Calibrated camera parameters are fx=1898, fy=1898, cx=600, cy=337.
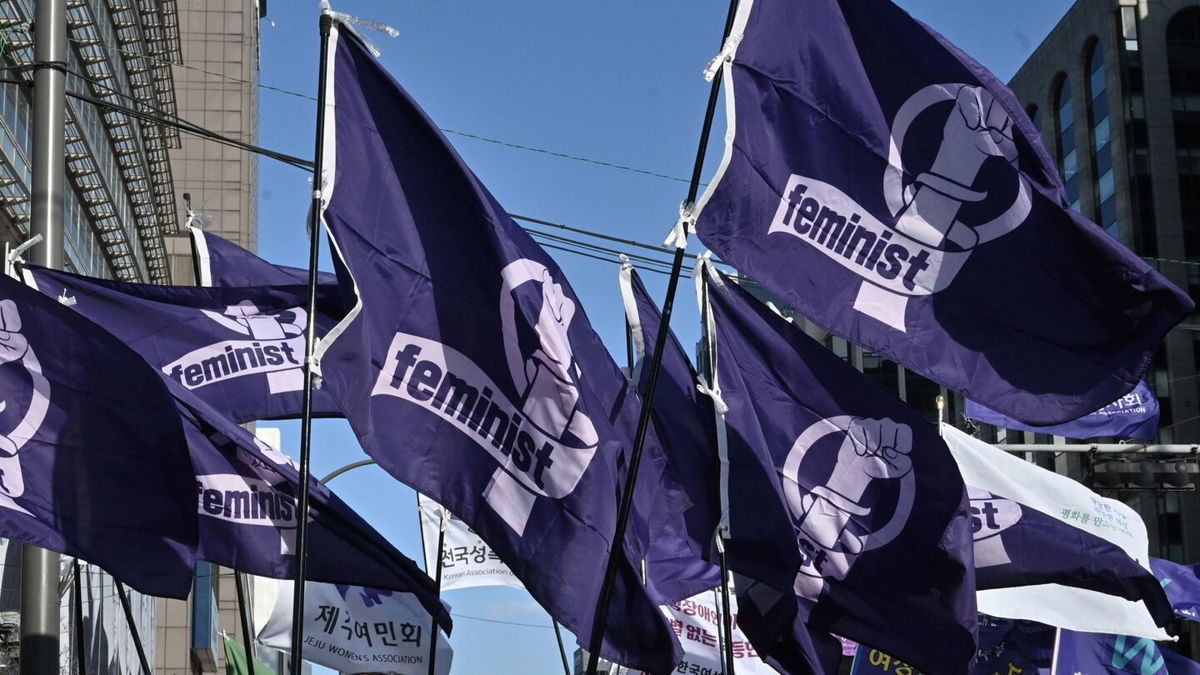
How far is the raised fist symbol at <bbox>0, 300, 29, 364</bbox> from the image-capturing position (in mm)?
10625

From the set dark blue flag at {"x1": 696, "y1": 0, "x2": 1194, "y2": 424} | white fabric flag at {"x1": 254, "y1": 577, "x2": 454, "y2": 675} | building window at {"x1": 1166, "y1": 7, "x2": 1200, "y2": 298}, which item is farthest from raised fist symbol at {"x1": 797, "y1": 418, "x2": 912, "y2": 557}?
building window at {"x1": 1166, "y1": 7, "x2": 1200, "y2": 298}

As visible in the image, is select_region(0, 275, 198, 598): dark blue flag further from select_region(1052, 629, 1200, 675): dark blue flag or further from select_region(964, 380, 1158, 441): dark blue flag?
select_region(964, 380, 1158, 441): dark blue flag

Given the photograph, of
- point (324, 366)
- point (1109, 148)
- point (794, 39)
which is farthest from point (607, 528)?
point (1109, 148)

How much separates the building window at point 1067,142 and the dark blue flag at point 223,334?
6296cm

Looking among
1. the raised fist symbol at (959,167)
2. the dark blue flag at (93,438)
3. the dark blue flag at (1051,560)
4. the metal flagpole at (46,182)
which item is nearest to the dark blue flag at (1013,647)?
the dark blue flag at (1051,560)

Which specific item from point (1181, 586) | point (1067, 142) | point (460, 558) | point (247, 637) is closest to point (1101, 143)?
point (1067, 142)

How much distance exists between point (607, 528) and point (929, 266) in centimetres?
211

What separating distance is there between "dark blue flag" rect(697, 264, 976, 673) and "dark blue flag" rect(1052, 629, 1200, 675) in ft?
28.3

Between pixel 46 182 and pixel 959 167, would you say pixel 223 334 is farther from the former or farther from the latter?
pixel 959 167

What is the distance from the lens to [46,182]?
37.1ft

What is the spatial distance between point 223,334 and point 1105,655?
10.8m

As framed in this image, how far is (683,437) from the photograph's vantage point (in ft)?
41.7

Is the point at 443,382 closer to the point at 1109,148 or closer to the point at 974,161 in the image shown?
the point at 974,161

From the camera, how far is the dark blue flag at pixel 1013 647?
62.4ft
